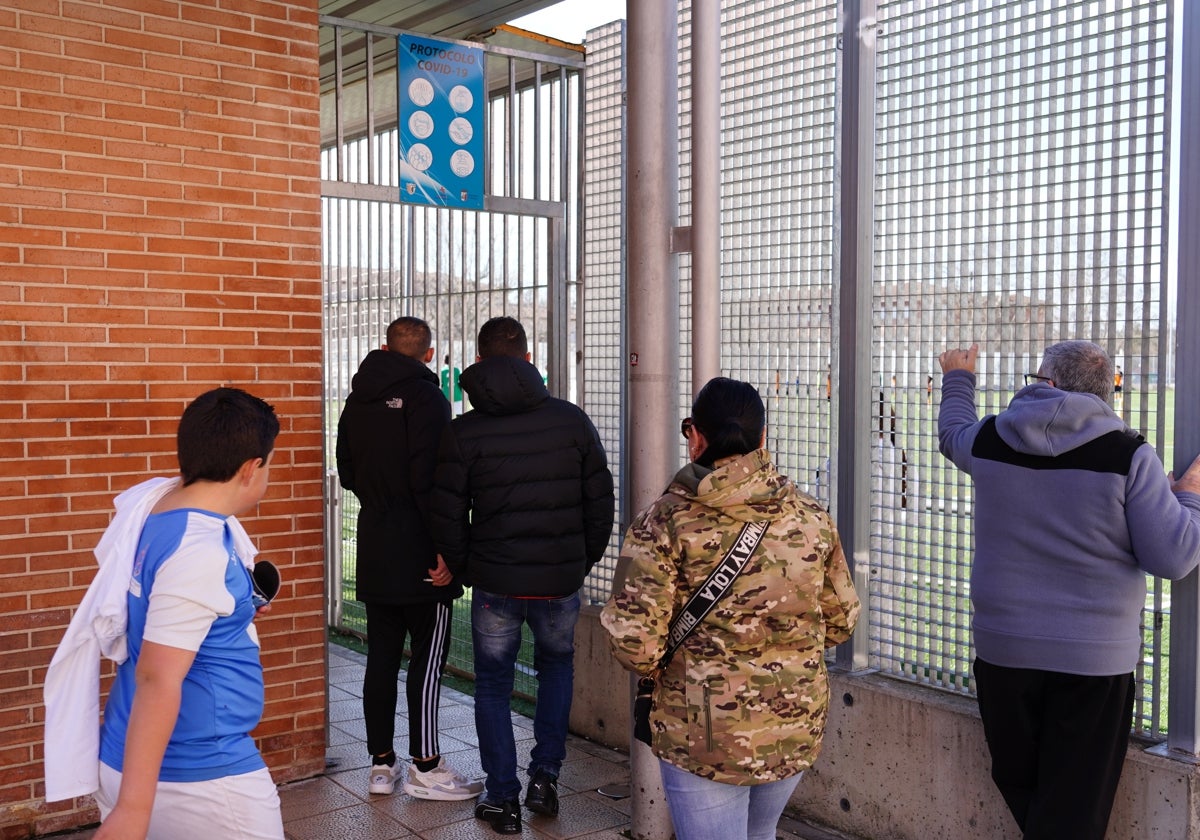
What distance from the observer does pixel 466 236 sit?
7.50 metres

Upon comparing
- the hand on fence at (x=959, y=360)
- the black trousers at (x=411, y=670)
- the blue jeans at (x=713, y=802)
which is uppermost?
→ the hand on fence at (x=959, y=360)

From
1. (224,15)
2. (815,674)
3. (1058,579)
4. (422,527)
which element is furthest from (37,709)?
(1058,579)

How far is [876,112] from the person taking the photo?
4914mm

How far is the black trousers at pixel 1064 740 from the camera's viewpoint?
3.68 metres

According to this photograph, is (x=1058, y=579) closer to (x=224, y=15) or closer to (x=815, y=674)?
(x=815, y=674)

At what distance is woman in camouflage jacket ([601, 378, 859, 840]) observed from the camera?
300cm

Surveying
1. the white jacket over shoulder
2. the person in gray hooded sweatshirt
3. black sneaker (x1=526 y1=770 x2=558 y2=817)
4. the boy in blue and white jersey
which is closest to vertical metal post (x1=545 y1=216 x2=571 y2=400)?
black sneaker (x1=526 y1=770 x2=558 y2=817)

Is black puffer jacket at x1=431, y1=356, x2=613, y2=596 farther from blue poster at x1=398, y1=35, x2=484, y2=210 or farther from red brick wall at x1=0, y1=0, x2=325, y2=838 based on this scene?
blue poster at x1=398, y1=35, x2=484, y2=210

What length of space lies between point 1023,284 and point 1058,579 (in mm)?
1192

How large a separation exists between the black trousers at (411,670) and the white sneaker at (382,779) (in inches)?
2.9

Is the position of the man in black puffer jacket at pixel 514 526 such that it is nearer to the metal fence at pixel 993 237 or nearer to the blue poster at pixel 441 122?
the metal fence at pixel 993 237

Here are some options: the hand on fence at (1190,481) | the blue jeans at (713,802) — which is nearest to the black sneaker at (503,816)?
the blue jeans at (713,802)

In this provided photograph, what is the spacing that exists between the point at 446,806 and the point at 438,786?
101mm

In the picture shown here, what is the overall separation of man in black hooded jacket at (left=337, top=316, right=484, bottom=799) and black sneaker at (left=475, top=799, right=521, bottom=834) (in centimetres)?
36
